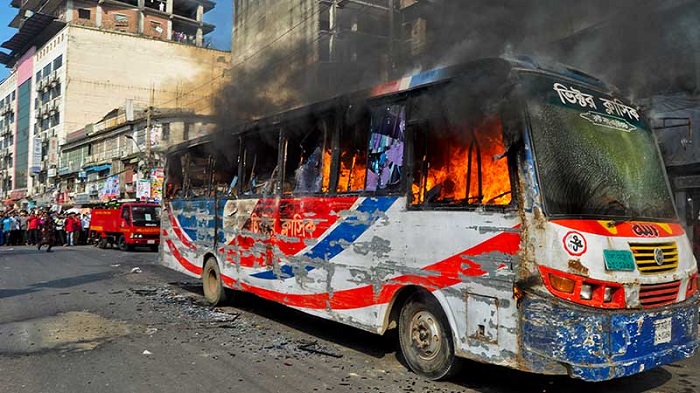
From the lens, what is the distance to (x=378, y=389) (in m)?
4.49

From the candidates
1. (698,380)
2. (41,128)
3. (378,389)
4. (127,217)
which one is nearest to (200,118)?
(378,389)

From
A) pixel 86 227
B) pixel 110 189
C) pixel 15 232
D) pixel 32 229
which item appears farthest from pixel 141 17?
pixel 32 229

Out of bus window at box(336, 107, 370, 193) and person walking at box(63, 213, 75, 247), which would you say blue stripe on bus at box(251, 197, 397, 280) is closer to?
bus window at box(336, 107, 370, 193)

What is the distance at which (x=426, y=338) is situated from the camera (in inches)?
186

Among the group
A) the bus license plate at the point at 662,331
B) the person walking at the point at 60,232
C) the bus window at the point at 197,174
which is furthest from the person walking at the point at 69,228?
the bus license plate at the point at 662,331

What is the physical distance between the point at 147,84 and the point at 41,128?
1401 centimetres

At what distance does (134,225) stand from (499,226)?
64.8ft

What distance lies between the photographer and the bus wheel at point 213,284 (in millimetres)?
8398

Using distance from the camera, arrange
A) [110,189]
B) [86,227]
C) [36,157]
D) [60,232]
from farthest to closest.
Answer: [36,157]
[110,189]
[86,227]
[60,232]

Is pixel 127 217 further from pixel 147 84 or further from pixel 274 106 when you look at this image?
pixel 147 84

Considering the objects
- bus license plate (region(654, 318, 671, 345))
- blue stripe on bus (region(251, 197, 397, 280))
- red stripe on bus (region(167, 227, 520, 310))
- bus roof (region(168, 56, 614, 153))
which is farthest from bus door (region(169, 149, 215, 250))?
bus license plate (region(654, 318, 671, 345))

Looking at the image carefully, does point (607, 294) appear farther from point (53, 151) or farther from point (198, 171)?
point (53, 151)

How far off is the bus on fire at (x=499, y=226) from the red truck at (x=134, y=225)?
659 inches

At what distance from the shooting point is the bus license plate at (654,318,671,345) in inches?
158
